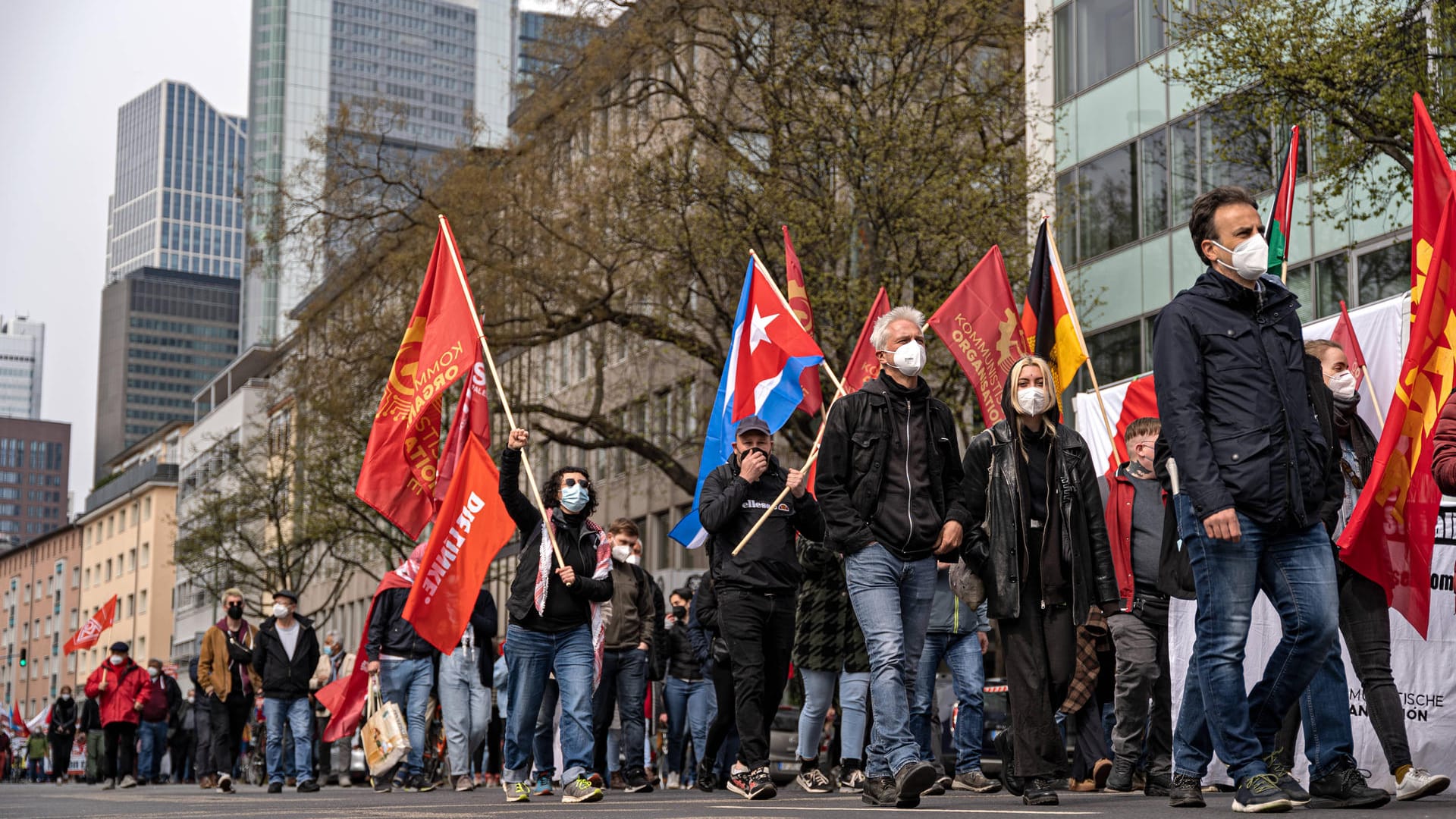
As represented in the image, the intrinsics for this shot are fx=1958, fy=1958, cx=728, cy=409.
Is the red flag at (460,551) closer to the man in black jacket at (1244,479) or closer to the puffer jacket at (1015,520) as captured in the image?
the puffer jacket at (1015,520)

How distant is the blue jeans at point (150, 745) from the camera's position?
2636 cm

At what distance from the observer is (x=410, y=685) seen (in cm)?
1595

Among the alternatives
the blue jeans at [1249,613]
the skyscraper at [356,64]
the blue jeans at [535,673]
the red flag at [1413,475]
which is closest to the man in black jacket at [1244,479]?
the blue jeans at [1249,613]

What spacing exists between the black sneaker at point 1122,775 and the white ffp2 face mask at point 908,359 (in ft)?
9.69

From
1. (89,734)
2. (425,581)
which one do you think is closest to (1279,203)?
(425,581)

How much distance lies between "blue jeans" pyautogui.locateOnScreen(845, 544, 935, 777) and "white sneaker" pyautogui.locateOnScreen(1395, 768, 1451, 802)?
2.05 meters

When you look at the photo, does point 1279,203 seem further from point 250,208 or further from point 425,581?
point 250,208

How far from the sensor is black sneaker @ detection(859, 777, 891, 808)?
889 cm

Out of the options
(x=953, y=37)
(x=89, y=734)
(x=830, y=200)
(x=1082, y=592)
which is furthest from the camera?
(x=89, y=734)

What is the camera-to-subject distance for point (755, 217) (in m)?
Answer: 28.5

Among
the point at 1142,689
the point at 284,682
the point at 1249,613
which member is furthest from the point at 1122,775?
the point at 284,682

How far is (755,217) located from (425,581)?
1682cm

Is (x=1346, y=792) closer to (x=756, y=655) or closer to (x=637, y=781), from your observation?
(x=756, y=655)

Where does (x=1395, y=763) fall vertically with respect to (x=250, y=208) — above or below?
below
